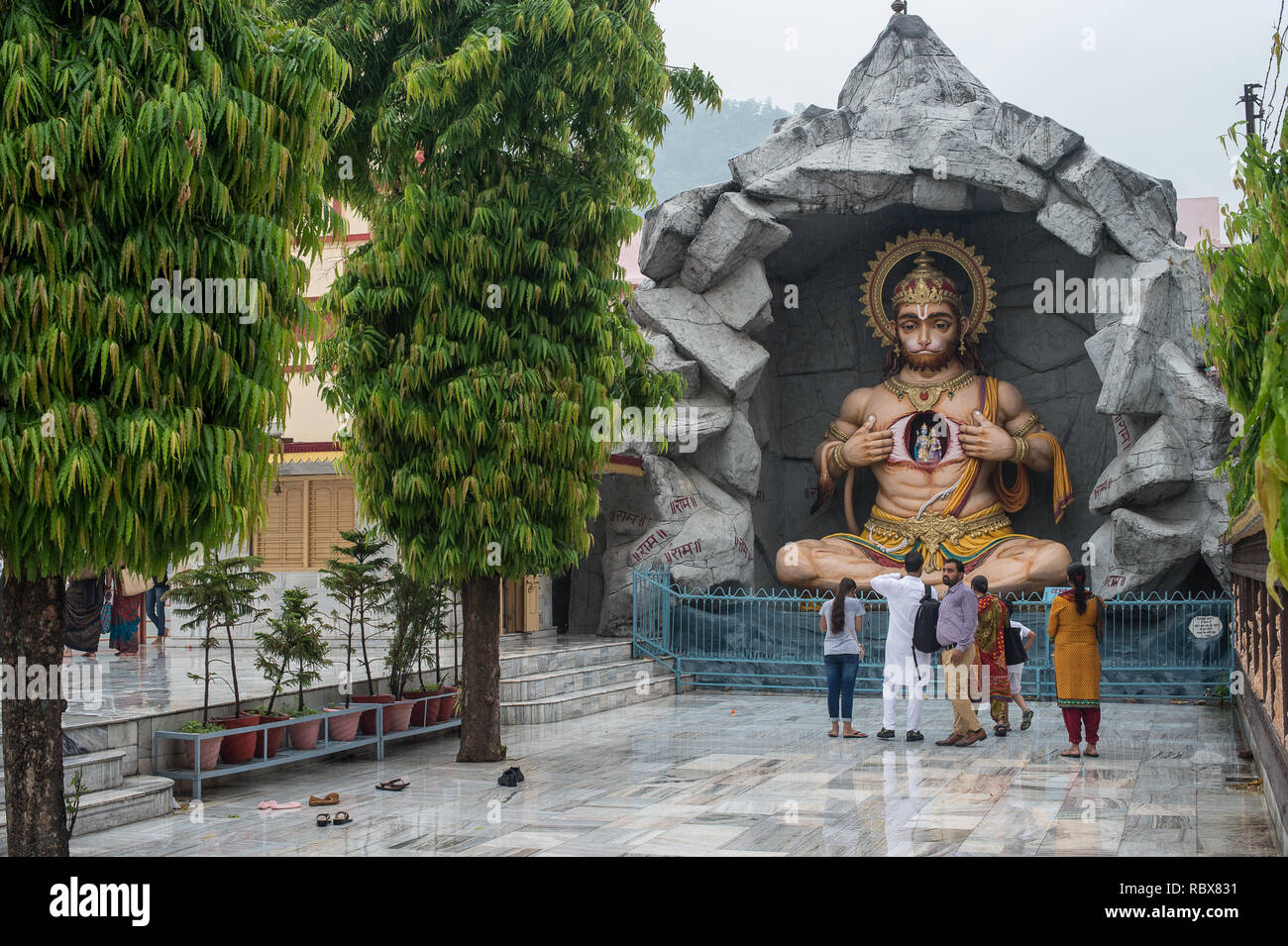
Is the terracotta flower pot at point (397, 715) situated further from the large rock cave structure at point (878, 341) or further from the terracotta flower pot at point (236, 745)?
the large rock cave structure at point (878, 341)

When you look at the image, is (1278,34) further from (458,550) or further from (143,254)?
(458,550)

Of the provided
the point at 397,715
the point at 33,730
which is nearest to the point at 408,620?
the point at 397,715

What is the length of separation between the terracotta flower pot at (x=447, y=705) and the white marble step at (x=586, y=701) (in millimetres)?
877

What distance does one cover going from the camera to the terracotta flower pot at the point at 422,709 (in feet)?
32.8

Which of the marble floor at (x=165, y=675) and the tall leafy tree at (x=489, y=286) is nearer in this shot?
the tall leafy tree at (x=489, y=286)

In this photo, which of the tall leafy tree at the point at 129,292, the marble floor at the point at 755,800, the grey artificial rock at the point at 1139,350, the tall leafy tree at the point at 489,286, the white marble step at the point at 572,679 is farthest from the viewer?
the grey artificial rock at the point at 1139,350

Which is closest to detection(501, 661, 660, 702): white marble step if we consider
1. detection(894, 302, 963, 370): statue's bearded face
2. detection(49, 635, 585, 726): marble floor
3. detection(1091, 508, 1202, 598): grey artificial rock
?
detection(49, 635, 585, 726): marble floor

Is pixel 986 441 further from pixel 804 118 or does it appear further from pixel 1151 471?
pixel 804 118

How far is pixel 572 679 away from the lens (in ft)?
40.8

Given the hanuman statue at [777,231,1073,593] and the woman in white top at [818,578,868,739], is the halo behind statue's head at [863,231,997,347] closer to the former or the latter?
the hanuman statue at [777,231,1073,593]

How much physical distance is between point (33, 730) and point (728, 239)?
37.1 feet

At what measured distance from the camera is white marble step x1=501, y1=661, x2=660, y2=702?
1153 centimetres

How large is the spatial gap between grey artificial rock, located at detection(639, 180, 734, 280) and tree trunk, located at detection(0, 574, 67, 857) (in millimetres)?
10849

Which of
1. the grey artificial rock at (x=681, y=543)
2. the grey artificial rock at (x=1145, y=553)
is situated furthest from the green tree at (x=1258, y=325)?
the grey artificial rock at (x=681, y=543)
